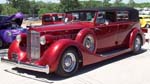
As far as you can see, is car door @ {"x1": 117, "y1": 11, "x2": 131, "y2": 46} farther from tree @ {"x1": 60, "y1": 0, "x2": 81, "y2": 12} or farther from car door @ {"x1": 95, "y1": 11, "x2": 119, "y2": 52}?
tree @ {"x1": 60, "y1": 0, "x2": 81, "y2": 12}

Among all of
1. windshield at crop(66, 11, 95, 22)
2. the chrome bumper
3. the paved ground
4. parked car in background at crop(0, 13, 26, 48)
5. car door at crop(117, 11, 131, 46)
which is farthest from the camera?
parked car in background at crop(0, 13, 26, 48)

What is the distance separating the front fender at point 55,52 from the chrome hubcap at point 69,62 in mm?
289

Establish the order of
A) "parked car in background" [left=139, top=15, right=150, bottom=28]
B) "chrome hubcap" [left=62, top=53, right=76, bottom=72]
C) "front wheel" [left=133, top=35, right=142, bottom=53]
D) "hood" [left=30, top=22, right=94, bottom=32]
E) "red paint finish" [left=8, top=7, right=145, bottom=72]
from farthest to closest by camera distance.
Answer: "parked car in background" [left=139, top=15, right=150, bottom=28] → "front wheel" [left=133, top=35, right=142, bottom=53] → "hood" [left=30, top=22, right=94, bottom=32] → "chrome hubcap" [left=62, top=53, right=76, bottom=72] → "red paint finish" [left=8, top=7, right=145, bottom=72]

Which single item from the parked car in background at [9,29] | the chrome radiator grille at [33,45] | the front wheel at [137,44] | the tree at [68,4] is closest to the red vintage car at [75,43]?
the chrome radiator grille at [33,45]

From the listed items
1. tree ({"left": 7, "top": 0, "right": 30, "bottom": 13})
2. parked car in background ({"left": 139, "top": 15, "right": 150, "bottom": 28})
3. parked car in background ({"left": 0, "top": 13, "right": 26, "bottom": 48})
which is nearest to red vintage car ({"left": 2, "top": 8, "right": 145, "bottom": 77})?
parked car in background ({"left": 0, "top": 13, "right": 26, "bottom": 48})

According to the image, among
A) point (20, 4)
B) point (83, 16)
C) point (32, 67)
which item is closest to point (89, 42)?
point (83, 16)

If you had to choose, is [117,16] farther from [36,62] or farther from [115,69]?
[36,62]

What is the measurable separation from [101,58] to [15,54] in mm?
2520

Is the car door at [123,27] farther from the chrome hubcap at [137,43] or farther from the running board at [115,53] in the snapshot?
the chrome hubcap at [137,43]

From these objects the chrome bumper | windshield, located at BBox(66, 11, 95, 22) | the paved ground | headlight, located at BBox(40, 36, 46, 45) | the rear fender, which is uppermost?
windshield, located at BBox(66, 11, 95, 22)

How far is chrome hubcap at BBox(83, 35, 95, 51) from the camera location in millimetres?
9047

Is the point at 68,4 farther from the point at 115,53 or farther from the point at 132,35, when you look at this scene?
the point at 115,53

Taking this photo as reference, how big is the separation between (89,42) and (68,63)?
1331mm

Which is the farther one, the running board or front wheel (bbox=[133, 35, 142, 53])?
front wheel (bbox=[133, 35, 142, 53])
